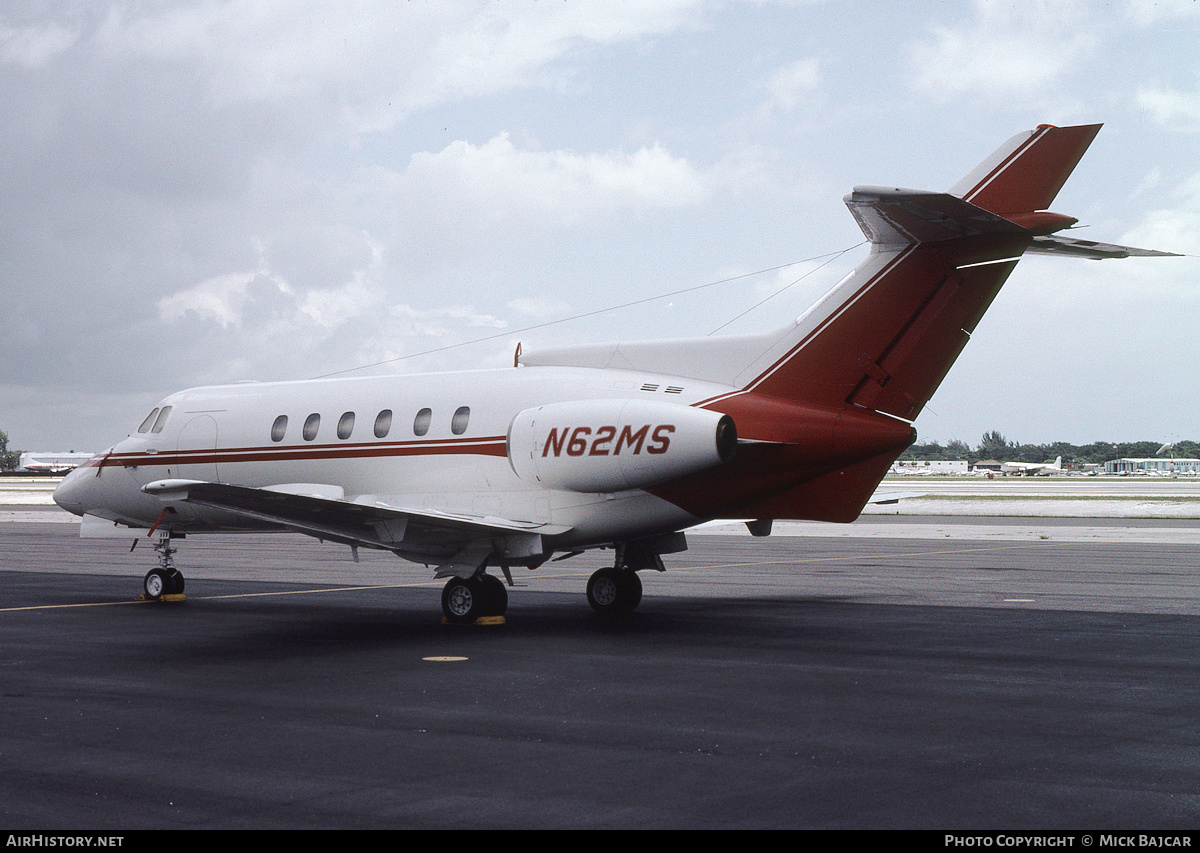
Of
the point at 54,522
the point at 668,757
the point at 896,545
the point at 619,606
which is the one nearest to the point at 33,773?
the point at 668,757

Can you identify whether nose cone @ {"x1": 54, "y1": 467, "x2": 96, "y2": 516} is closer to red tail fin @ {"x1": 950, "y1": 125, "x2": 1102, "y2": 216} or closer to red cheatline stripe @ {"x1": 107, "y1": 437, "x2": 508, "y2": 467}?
red cheatline stripe @ {"x1": 107, "y1": 437, "x2": 508, "y2": 467}

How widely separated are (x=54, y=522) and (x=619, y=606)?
40763 millimetres

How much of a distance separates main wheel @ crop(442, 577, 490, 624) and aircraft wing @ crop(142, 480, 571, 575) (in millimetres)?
265

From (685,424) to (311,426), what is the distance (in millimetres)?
6861

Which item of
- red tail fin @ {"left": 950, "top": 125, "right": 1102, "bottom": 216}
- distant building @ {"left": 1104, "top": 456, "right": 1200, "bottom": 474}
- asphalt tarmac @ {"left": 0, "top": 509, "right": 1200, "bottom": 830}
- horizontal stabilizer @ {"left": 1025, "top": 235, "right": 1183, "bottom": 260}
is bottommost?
asphalt tarmac @ {"left": 0, "top": 509, "right": 1200, "bottom": 830}

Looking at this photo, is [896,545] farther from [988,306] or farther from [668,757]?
[668,757]

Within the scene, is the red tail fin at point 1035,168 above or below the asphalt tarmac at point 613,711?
above

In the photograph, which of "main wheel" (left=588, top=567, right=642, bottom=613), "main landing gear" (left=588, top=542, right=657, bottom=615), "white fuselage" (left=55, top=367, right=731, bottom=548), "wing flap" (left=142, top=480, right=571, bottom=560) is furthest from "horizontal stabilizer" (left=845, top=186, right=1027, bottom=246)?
"main wheel" (left=588, top=567, right=642, bottom=613)

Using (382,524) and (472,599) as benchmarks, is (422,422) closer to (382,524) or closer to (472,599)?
(382,524)

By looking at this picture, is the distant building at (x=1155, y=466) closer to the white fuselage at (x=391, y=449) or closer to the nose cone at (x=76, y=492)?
the white fuselage at (x=391, y=449)

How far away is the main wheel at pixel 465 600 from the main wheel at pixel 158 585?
6457 mm

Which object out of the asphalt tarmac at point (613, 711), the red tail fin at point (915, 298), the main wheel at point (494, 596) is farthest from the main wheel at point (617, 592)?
the red tail fin at point (915, 298)

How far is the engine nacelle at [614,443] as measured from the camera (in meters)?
14.4

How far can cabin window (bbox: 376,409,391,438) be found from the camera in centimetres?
1764
